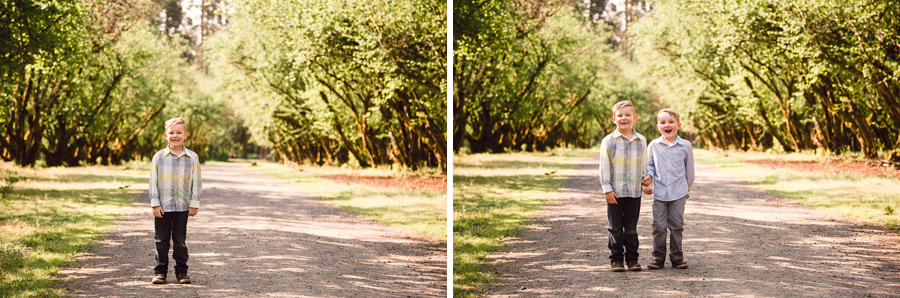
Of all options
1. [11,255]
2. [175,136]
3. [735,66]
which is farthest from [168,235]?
[735,66]

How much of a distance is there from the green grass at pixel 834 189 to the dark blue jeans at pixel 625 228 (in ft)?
3.99

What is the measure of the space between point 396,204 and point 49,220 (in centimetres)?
458

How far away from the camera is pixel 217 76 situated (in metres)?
16.9

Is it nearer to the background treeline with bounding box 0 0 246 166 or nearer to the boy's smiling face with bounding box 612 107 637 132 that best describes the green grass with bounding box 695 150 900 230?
the boy's smiling face with bounding box 612 107 637 132

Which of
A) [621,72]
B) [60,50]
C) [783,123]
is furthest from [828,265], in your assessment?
[60,50]

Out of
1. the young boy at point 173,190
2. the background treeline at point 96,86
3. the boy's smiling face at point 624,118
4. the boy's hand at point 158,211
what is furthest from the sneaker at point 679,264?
the background treeline at point 96,86

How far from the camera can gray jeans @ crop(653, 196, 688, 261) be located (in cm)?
470

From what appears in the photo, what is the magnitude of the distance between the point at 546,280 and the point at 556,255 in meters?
0.64

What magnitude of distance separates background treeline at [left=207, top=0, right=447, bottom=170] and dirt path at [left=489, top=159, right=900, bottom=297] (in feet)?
14.1

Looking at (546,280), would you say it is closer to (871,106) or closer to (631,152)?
(631,152)

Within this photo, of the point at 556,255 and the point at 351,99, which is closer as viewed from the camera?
the point at 556,255

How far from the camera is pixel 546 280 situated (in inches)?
192

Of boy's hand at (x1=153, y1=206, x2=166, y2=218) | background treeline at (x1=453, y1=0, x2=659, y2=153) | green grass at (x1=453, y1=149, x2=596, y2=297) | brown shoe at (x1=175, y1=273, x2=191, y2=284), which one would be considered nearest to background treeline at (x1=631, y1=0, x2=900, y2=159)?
background treeline at (x1=453, y1=0, x2=659, y2=153)

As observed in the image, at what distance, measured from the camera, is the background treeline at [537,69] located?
9516 millimetres
